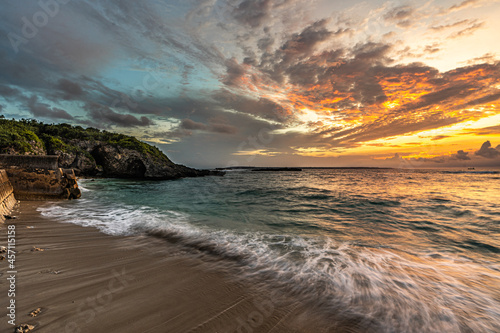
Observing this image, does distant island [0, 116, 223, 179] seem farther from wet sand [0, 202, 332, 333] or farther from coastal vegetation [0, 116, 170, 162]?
wet sand [0, 202, 332, 333]

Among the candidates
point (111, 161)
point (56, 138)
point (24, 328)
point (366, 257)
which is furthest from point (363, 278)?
point (56, 138)

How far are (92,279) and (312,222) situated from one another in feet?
26.3

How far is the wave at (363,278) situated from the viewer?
296 cm

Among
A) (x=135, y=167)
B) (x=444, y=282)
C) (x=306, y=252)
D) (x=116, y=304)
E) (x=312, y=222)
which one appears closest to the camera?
(x=116, y=304)

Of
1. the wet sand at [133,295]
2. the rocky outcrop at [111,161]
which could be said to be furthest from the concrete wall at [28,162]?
the rocky outcrop at [111,161]

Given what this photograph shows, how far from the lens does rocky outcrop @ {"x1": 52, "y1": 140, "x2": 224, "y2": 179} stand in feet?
118

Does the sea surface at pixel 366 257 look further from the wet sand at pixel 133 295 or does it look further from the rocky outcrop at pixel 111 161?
the rocky outcrop at pixel 111 161

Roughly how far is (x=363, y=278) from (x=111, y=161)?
46.4 m

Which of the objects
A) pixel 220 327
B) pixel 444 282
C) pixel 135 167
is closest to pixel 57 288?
pixel 220 327

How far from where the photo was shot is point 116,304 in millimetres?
2758

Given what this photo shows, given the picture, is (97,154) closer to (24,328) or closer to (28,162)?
(28,162)

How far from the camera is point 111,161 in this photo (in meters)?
38.7

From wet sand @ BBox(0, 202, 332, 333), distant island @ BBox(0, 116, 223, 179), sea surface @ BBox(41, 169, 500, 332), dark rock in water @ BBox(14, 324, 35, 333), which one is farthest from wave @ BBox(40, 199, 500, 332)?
distant island @ BBox(0, 116, 223, 179)

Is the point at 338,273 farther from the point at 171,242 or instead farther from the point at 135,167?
the point at 135,167
